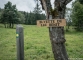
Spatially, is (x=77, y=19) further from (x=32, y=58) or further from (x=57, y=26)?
(x=57, y=26)

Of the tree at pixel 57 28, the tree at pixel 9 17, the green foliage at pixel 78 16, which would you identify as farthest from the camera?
the tree at pixel 9 17

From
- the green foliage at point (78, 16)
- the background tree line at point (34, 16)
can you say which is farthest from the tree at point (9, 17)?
the green foliage at point (78, 16)

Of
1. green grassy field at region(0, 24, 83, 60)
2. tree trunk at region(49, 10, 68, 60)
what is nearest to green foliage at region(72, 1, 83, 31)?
green grassy field at region(0, 24, 83, 60)

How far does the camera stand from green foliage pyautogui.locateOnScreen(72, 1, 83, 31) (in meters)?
30.8

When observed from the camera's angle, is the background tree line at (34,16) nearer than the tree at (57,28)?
No

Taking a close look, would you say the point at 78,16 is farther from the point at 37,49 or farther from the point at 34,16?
the point at 34,16

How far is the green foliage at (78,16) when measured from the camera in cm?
3076

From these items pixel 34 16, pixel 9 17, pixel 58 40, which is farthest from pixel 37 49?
pixel 34 16

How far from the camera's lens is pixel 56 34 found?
4.59m

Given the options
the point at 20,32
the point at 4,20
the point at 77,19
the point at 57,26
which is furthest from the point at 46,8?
the point at 4,20

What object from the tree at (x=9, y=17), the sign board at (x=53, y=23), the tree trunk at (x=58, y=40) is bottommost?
the tree trunk at (x=58, y=40)

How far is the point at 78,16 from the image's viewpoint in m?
30.9

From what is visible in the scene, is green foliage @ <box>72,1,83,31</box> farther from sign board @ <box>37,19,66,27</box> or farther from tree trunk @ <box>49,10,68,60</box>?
sign board @ <box>37,19,66,27</box>

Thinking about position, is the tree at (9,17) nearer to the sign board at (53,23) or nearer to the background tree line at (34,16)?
the background tree line at (34,16)
